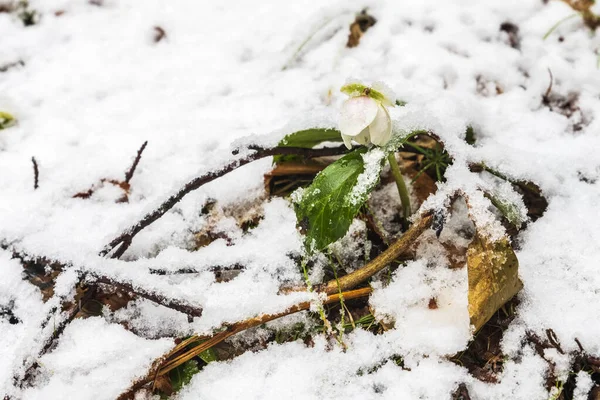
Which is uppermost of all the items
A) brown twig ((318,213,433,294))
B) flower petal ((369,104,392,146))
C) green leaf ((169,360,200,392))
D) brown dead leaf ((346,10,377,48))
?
flower petal ((369,104,392,146))

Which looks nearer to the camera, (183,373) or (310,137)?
(183,373)

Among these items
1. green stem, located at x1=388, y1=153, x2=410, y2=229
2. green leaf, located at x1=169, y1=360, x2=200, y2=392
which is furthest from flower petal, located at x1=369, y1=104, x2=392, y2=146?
green leaf, located at x1=169, y1=360, x2=200, y2=392

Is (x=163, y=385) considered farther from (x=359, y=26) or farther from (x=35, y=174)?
(x=359, y=26)

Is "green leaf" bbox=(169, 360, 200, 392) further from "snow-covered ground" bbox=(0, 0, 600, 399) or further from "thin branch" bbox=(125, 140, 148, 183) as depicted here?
"thin branch" bbox=(125, 140, 148, 183)

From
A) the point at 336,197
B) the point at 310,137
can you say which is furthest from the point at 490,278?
the point at 310,137

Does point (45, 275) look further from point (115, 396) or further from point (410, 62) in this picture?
point (410, 62)

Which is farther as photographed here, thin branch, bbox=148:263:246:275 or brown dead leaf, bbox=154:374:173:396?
thin branch, bbox=148:263:246:275
